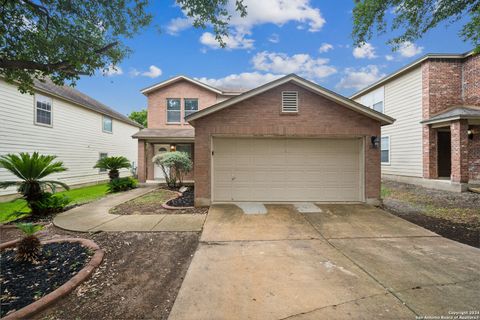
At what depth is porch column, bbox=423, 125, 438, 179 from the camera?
11.4 metres

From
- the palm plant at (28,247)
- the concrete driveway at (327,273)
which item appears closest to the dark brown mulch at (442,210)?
the concrete driveway at (327,273)

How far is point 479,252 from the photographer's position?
403 centimetres

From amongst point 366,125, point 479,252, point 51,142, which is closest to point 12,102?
point 51,142

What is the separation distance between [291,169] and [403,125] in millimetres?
10552

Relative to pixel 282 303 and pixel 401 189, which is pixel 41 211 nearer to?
pixel 282 303

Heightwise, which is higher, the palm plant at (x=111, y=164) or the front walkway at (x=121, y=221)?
the palm plant at (x=111, y=164)

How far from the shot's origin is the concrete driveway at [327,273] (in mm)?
2541

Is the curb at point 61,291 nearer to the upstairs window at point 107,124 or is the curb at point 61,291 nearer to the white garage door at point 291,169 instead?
the white garage door at point 291,169

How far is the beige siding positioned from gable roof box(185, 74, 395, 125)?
7.26m

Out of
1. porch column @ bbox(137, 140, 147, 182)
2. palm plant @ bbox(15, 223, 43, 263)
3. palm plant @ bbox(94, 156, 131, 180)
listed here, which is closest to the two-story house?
porch column @ bbox(137, 140, 147, 182)

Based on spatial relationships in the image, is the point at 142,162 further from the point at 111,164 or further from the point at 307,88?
the point at 307,88

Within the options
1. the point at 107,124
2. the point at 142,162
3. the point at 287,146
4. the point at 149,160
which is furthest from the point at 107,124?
the point at 287,146

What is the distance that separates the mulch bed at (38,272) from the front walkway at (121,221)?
3.69 ft

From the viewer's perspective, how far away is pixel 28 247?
3.61 m
